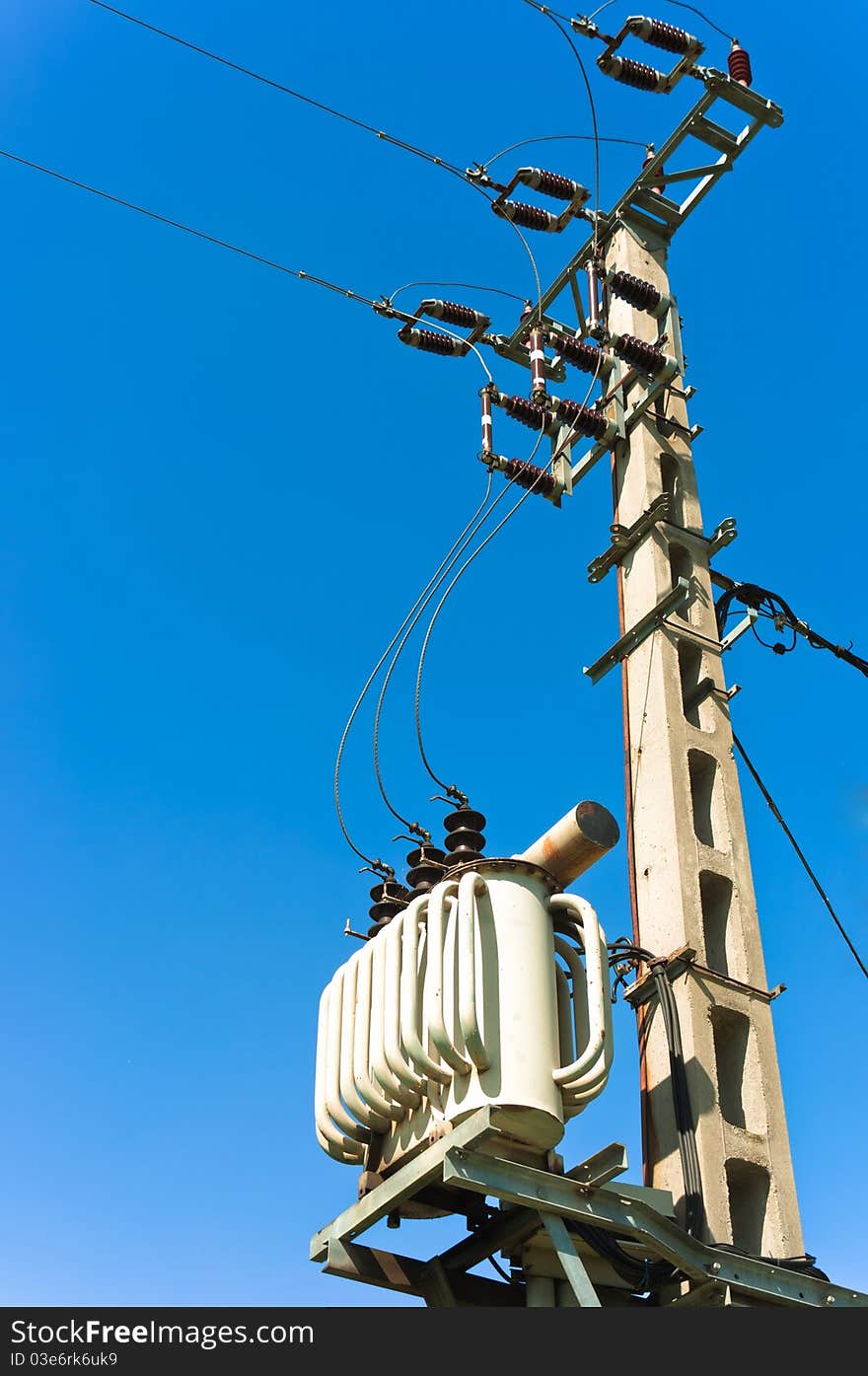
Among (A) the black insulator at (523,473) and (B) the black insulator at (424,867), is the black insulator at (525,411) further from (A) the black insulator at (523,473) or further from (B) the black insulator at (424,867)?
(B) the black insulator at (424,867)

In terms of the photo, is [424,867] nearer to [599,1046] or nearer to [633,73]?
[599,1046]

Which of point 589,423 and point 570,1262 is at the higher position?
point 589,423

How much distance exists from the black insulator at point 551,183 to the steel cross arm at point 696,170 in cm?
34

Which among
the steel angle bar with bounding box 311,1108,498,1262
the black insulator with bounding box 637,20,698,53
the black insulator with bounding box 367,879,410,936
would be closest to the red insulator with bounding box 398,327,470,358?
the black insulator with bounding box 637,20,698,53

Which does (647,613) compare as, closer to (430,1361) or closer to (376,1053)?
(376,1053)

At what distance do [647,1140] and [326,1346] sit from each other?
2.78m

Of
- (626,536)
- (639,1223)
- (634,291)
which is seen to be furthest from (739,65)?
(639,1223)

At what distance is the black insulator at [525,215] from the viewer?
13.7 meters

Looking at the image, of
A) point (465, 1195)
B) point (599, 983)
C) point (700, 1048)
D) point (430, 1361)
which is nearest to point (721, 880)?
point (700, 1048)

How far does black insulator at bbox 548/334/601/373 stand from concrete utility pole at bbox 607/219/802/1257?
2.36 feet

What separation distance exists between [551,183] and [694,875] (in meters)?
6.91

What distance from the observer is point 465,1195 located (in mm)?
8367

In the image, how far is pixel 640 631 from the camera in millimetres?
11117

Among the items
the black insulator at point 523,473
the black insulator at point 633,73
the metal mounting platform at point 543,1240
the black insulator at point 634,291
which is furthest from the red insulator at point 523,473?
the metal mounting platform at point 543,1240
